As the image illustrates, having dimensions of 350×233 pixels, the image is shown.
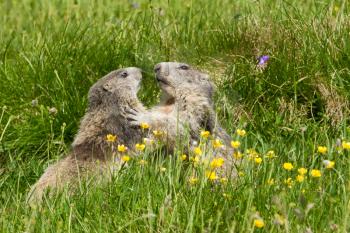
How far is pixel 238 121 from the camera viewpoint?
7.00m

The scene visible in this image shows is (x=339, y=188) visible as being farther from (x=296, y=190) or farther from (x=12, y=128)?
(x=12, y=128)

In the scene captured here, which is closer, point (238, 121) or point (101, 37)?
point (238, 121)

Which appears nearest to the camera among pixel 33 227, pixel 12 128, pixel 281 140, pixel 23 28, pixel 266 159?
pixel 33 227

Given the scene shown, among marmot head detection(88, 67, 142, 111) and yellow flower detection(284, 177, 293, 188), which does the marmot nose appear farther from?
yellow flower detection(284, 177, 293, 188)

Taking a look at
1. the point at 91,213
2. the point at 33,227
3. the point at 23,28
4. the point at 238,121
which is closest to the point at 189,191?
the point at 91,213

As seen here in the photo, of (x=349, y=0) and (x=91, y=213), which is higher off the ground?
(x=349, y=0)

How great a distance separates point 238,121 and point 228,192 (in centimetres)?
220

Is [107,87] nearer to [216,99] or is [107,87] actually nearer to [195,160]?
[216,99]

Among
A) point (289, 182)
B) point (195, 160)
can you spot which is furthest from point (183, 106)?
point (289, 182)

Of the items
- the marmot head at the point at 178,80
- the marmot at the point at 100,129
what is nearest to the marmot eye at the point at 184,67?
the marmot head at the point at 178,80

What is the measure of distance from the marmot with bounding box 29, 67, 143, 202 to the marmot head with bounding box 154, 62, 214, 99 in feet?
0.58

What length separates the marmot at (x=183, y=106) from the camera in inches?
250

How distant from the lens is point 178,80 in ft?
22.3

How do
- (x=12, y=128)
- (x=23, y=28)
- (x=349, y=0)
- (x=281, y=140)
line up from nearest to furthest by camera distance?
(x=281, y=140), (x=12, y=128), (x=349, y=0), (x=23, y=28)
